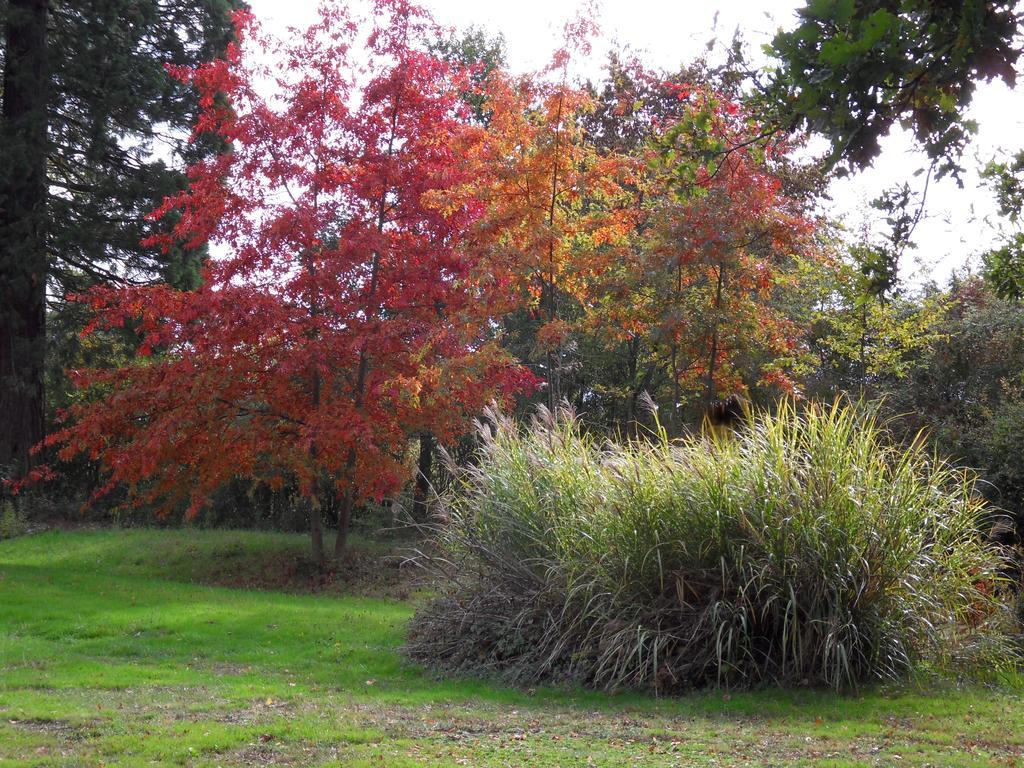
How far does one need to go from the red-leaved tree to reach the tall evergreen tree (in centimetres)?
492

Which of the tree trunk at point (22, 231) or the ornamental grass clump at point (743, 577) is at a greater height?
the tree trunk at point (22, 231)

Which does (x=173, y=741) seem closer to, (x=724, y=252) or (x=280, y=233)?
(x=280, y=233)

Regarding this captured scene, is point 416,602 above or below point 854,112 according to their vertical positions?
below

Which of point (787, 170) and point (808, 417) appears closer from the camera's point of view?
point (808, 417)

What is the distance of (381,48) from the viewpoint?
547 inches

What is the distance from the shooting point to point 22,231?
17.4 metres

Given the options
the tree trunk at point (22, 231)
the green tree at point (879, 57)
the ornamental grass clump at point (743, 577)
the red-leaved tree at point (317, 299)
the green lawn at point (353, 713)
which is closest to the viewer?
the green tree at point (879, 57)

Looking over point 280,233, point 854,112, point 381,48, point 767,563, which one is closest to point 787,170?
point 381,48

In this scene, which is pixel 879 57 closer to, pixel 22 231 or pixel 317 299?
pixel 317 299

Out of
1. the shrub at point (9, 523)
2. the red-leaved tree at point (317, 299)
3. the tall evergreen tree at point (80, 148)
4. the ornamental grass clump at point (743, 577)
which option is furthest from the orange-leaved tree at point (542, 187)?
the shrub at point (9, 523)

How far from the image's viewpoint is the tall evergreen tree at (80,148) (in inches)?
692

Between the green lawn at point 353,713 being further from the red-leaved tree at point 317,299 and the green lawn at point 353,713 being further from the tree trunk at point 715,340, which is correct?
the tree trunk at point 715,340

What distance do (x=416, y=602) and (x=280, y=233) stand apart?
5.11 meters

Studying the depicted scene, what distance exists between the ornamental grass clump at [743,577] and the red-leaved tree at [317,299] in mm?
4255
